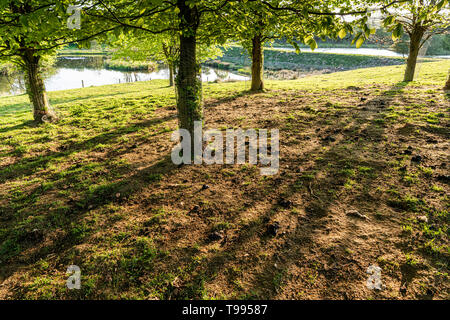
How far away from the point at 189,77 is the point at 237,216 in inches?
165

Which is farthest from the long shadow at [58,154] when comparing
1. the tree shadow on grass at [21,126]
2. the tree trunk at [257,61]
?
the tree trunk at [257,61]

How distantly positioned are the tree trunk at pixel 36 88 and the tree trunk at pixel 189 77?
8.21m

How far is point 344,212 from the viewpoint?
4.56 meters

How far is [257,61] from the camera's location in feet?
49.1

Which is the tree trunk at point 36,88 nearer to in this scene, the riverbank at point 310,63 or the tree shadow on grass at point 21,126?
the tree shadow on grass at point 21,126

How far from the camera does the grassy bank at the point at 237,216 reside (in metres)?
3.38

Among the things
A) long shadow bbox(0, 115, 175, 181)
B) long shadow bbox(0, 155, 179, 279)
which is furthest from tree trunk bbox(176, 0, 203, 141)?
long shadow bbox(0, 115, 175, 181)

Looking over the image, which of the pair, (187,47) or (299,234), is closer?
(299,234)

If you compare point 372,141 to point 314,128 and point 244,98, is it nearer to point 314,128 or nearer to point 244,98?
point 314,128

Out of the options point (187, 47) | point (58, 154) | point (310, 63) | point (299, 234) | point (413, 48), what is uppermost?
point (310, 63)

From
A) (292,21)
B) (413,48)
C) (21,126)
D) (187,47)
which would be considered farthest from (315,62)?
(21,126)

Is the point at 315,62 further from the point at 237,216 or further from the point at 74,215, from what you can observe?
the point at 74,215
